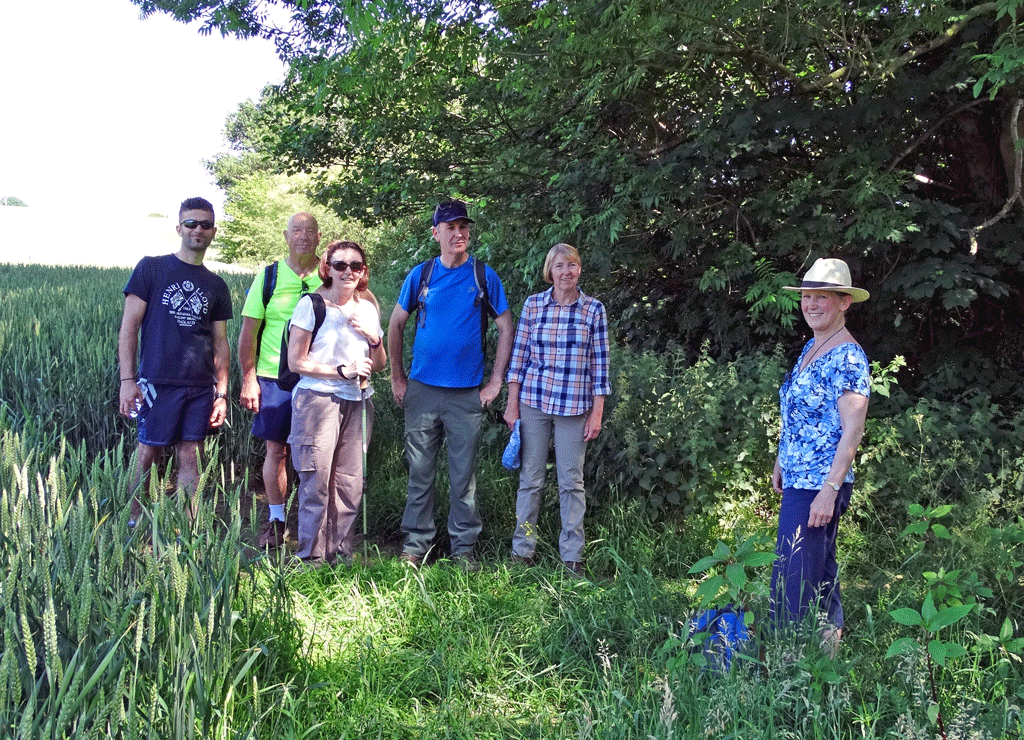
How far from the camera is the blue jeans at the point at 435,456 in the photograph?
4711mm

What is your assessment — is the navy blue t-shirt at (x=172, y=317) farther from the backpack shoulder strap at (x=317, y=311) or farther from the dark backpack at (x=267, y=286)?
the backpack shoulder strap at (x=317, y=311)

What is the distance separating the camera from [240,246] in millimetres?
43000

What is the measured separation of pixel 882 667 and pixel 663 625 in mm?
820

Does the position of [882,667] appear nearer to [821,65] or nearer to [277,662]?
[277,662]

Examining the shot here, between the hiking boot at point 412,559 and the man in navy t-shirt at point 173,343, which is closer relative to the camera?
the man in navy t-shirt at point 173,343

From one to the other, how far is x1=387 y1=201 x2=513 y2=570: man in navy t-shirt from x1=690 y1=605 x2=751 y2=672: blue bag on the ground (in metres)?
1.62

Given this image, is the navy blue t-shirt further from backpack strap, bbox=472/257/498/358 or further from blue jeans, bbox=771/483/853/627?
blue jeans, bbox=771/483/853/627

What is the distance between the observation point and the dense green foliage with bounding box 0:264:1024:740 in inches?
91.5

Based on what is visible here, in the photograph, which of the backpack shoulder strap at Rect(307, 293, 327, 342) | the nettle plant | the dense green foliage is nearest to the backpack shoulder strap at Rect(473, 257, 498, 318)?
the backpack shoulder strap at Rect(307, 293, 327, 342)

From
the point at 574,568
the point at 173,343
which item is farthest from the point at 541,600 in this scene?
the point at 173,343

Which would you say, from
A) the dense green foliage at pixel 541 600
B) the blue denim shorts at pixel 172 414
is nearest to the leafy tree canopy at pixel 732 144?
the dense green foliage at pixel 541 600

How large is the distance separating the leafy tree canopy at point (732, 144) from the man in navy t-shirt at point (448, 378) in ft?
3.68

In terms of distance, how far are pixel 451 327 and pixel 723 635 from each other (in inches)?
87.6

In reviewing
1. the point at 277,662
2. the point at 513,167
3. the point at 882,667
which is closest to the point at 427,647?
the point at 277,662
